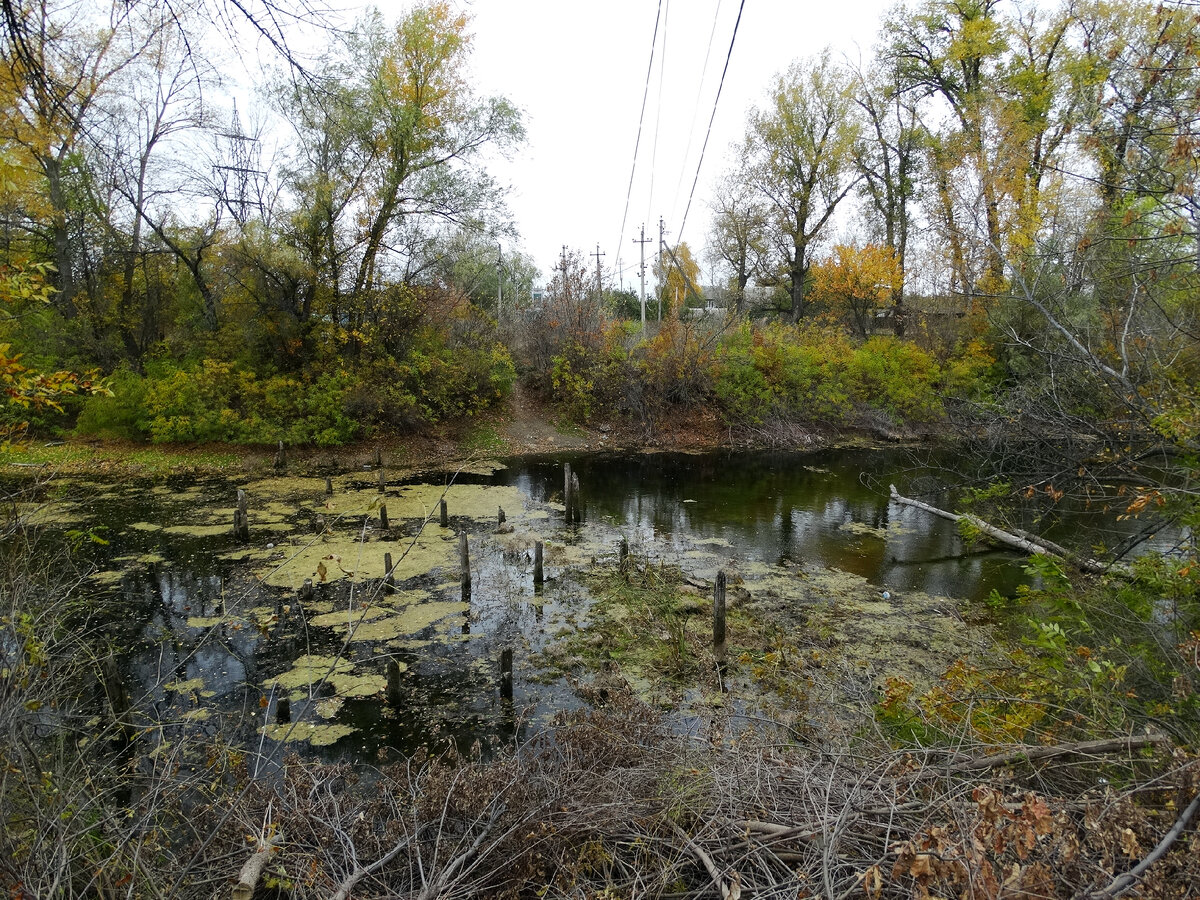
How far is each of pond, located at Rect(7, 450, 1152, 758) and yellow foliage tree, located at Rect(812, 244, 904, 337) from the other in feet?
41.9

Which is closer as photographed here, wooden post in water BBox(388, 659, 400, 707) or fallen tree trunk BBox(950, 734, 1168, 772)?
fallen tree trunk BBox(950, 734, 1168, 772)

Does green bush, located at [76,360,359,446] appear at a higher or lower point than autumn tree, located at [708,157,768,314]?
lower

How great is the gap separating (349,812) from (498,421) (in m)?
19.9

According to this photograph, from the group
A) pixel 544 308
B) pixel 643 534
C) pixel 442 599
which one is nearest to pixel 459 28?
pixel 544 308

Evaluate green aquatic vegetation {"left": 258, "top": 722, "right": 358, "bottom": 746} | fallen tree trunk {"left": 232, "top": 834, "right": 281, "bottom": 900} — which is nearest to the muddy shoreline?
green aquatic vegetation {"left": 258, "top": 722, "right": 358, "bottom": 746}

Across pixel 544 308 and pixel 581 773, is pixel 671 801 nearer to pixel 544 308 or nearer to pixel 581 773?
pixel 581 773

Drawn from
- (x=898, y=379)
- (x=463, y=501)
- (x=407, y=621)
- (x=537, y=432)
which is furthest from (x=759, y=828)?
(x=898, y=379)

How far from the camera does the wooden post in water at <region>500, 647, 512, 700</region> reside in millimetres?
6543

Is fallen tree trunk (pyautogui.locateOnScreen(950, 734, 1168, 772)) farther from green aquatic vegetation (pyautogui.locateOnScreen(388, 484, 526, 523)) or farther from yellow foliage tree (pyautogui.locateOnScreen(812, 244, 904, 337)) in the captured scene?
yellow foliage tree (pyautogui.locateOnScreen(812, 244, 904, 337))

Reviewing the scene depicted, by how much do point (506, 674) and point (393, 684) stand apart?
3.90 ft

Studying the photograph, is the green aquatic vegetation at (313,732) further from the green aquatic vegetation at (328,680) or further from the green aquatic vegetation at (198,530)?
the green aquatic vegetation at (198,530)

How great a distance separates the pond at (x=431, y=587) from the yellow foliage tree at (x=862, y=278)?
12783 millimetres

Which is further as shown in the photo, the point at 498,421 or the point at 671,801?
the point at 498,421

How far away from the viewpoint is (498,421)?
2312 cm
